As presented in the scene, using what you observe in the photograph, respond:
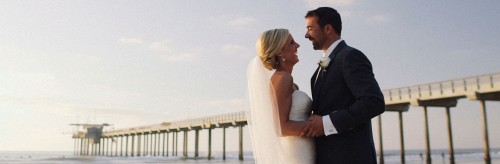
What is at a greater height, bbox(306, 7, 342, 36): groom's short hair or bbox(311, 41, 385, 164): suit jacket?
bbox(306, 7, 342, 36): groom's short hair

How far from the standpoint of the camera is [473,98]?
20688 mm

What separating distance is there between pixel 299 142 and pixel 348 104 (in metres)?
0.38

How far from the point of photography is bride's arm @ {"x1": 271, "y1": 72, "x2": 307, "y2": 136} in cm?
295

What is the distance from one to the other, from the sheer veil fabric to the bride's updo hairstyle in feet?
0.36

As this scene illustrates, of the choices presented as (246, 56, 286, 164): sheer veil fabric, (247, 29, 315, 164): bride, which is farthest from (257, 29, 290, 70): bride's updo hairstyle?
(246, 56, 286, 164): sheer veil fabric

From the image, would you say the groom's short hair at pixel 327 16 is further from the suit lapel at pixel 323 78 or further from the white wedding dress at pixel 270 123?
the white wedding dress at pixel 270 123

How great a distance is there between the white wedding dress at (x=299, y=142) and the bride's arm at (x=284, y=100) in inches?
1.5

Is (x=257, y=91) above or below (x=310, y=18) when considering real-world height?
below

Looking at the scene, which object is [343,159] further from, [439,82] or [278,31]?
[439,82]

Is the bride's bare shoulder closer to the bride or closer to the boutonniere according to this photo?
the bride

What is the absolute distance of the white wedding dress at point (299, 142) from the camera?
9.69ft

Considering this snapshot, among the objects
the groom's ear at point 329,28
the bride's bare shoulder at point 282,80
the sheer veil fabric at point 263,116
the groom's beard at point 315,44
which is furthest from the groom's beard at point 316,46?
the sheer veil fabric at point 263,116

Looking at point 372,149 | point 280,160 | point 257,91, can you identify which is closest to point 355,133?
point 372,149

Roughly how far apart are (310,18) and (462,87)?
20367mm
